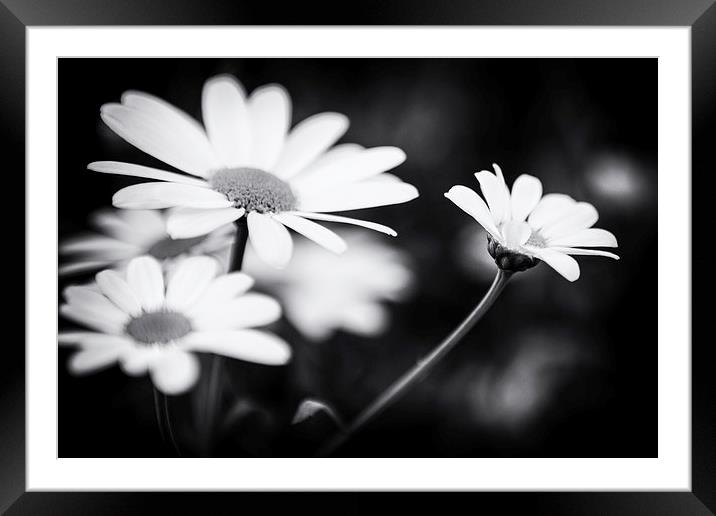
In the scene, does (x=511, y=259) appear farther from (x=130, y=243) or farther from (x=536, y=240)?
(x=130, y=243)

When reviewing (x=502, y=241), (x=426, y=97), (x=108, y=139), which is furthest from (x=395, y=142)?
(x=108, y=139)

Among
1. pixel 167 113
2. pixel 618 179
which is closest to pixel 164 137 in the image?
pixel 167 113

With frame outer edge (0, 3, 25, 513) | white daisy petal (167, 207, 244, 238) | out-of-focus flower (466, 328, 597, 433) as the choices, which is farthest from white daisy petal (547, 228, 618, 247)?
frame outer edge (0, 3, 25, 513)

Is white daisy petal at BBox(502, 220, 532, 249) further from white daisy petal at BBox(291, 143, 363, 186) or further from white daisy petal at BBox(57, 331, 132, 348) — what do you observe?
white daisy petal at BBox(57, 331, 132, 348)

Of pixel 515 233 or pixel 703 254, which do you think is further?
pixel 703 254

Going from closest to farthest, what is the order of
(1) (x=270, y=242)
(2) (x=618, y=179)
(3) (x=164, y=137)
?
(1) (x=270, y=242) → (3) (x=164, y=137) → (2) (x=618, y=179)

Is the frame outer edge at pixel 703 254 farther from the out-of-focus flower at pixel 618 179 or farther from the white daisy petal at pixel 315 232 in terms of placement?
the white daisy petal at pixel 315 232

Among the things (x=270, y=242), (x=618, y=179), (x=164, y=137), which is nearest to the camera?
(x=270, y=242)
